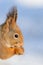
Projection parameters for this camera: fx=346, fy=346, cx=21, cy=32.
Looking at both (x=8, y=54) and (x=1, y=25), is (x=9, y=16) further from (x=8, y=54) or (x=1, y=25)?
(x=8, y=54)

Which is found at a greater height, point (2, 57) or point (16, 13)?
point (16, 13)

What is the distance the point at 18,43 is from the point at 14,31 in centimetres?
12

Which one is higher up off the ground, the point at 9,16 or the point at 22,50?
the point at 9,16

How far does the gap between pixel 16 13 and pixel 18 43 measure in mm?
241

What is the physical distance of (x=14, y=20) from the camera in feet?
9.29

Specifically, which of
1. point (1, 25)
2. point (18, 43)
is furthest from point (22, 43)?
point (1, 25)

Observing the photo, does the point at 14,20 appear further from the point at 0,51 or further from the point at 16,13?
the point at 0,51

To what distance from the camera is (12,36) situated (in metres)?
2.81

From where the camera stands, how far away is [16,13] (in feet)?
9.13

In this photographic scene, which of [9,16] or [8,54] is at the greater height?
[9,16]

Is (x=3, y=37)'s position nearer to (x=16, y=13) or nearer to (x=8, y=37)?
(x=8, y=37)

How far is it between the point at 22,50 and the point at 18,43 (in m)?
0.06

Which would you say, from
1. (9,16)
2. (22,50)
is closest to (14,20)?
(9,16)

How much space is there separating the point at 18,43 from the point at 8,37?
10cm
